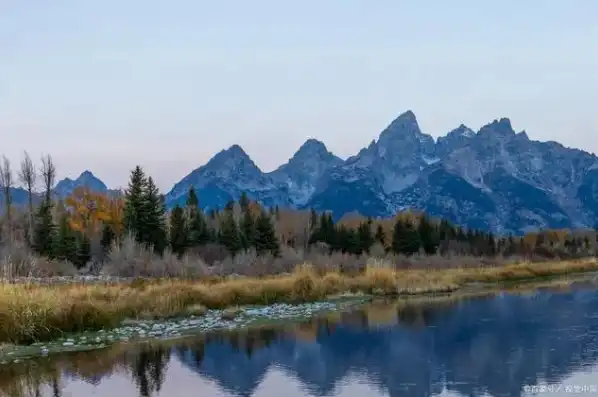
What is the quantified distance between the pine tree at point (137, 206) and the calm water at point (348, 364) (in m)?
29.2

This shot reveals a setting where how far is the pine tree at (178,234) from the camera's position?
5244 centimetres

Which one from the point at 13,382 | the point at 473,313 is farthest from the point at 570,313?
the point at 13,382

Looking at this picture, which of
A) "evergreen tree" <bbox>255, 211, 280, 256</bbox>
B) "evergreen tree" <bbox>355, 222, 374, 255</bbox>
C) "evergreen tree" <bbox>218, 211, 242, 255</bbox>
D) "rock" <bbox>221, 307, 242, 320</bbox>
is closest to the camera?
"rock" <bbox>221, 307, 242, 320</bbox>

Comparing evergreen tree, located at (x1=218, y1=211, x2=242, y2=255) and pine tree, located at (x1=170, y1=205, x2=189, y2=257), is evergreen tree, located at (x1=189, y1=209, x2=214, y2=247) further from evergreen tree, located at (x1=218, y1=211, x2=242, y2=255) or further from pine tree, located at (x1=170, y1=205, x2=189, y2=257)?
evergreen tree, located at (x1=218, y1=211, x2=242, y2=255)

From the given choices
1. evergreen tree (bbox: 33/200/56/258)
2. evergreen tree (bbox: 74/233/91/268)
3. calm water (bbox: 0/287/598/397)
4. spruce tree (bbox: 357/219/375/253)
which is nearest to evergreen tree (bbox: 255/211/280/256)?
evergreen tree (bbox: 74/233/91/268)

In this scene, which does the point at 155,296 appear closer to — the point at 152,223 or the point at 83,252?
the point at 152,223

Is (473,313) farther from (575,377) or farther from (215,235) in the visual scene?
(215,235)

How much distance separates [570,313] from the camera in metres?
23.1

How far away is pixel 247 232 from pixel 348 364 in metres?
50.4

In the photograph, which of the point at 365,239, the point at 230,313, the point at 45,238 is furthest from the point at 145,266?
the point at 365,239

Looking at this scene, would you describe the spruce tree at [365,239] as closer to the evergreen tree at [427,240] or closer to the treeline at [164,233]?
the treeline at [164,233]

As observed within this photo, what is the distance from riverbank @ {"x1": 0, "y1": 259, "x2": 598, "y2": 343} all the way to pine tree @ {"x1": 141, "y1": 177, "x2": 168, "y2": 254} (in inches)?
728

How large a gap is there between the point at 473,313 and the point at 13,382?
625 inches

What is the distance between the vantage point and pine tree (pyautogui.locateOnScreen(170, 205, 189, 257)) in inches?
2064
